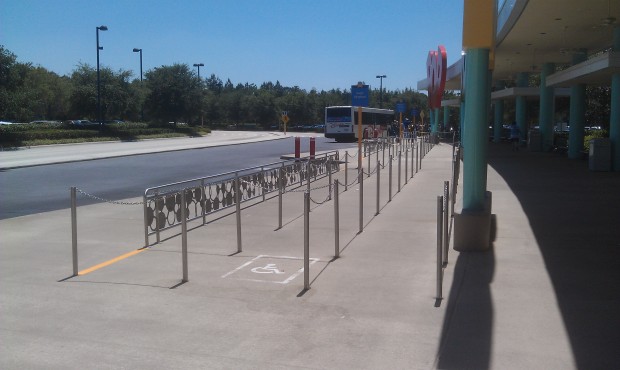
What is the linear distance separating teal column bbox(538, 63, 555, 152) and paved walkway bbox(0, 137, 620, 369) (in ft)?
69.8

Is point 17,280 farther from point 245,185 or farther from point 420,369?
point 245,185

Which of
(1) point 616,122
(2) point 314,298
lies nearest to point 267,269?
(2) point 314,298

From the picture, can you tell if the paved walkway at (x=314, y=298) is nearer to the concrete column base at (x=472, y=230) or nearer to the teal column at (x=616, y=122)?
the concrete column base at (x=472, y=230)

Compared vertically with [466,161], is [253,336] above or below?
below

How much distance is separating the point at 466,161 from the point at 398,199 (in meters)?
5.84

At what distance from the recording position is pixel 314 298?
731 cm

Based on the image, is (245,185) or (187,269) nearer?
(187,269)

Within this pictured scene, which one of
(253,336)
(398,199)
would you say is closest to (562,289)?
(253,336)

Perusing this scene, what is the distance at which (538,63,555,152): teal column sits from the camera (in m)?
32.5

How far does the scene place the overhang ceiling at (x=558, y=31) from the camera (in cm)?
1825

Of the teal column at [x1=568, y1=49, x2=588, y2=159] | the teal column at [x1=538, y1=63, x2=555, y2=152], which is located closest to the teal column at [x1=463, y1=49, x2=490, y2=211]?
the teal column at [x1=568, y1=49, x2=588, y2=159]

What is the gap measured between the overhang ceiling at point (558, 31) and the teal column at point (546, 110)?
0.69 meters

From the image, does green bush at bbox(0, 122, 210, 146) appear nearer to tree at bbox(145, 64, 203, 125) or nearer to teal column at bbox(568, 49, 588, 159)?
tree at bbox(145, 64, 203, 125)

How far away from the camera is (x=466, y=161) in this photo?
388 inches
